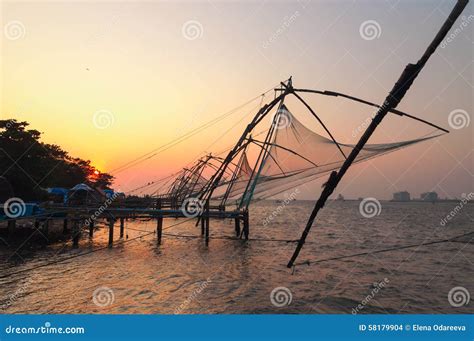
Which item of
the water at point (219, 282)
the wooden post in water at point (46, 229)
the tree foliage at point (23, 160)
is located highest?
the tree foliage at point (23, 160)

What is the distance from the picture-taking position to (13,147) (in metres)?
28.0

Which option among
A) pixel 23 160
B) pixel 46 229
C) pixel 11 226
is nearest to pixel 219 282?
pixel 46 229

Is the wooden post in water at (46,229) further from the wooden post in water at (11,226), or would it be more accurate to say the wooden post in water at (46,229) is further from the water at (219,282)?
the water at (219,282)

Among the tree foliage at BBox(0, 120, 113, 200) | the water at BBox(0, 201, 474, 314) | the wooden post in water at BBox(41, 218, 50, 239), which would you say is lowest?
the water at BBox(0, 201, 474, 314)

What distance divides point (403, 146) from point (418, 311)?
180 inches

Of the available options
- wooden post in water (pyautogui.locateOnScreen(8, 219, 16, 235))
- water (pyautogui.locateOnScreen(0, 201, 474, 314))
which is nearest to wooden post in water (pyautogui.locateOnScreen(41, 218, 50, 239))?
wooden post in water (pyautogui.locateOnScreen(8, 219, 16, 235))

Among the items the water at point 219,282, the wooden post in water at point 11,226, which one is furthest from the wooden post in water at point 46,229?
the water at point 219,282

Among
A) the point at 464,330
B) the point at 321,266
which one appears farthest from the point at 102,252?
the point at 464,330

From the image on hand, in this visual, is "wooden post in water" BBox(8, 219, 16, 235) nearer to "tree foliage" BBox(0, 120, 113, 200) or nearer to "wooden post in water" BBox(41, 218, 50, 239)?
"wooden post in water" BBox(41, 218, 50, 239)

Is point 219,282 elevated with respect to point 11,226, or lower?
lower

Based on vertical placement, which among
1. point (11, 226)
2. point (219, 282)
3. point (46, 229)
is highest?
point (11, 226)

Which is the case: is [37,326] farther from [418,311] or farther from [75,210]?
[75,210]

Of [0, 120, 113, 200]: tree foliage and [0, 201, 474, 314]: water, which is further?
[0, 120, 113, 200]: tree foliage

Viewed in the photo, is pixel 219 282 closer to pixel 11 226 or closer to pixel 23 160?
pixel 11 226
